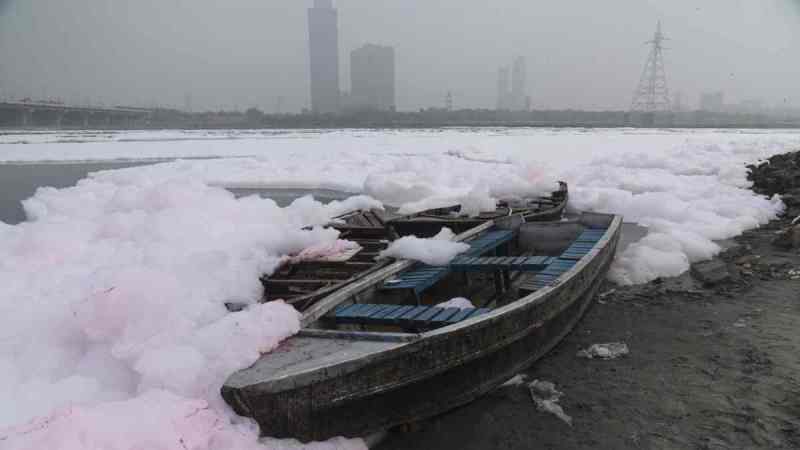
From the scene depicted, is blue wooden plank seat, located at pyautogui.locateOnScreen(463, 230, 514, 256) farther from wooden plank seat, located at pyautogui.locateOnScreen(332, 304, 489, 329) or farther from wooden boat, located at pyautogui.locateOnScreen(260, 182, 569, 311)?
wooden plank seat, located at pyautogui.locateOnScreen(332, 304, 489, 329)

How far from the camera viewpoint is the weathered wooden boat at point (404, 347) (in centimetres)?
375

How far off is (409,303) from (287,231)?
289cm

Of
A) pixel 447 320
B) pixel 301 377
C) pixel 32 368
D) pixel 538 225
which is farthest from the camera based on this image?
pixel 538 225

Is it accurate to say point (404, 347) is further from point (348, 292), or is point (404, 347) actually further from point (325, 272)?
point (325, 272)

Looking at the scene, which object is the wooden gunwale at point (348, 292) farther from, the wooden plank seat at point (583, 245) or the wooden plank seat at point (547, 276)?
the wooden plank seat at point (583, 245)

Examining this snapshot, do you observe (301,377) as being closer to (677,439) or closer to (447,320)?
(447,320)

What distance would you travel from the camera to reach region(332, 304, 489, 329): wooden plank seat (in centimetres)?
492

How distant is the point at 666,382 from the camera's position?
5.70 meters

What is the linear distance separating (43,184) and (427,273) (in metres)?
24.8

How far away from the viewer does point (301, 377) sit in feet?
12.1

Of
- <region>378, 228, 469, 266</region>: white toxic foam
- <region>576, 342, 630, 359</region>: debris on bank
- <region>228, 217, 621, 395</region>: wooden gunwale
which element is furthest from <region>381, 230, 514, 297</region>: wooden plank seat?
<region>576, 342, 630, 359</region>: debris on bank

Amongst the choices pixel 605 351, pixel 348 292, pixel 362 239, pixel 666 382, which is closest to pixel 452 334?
pixel 348 292

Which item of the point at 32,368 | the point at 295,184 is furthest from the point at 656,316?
the point at 295,184

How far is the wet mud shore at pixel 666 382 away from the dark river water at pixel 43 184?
1396 cm
